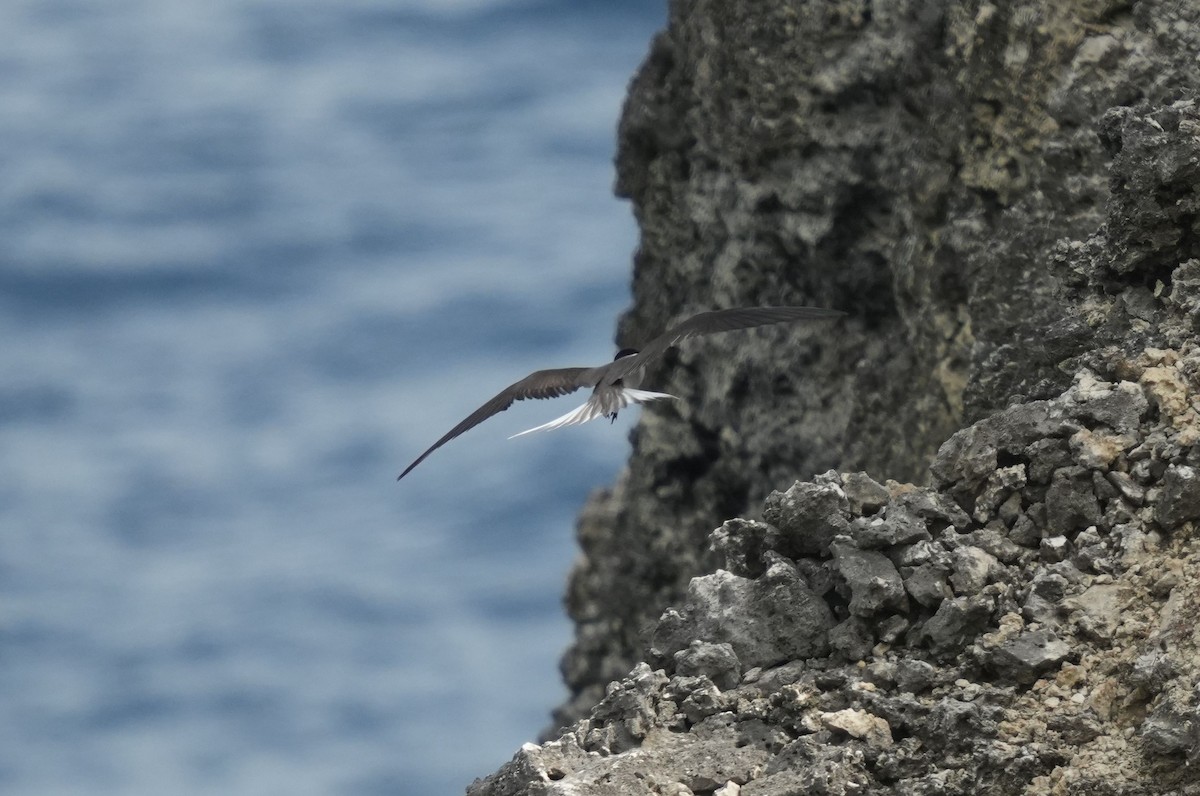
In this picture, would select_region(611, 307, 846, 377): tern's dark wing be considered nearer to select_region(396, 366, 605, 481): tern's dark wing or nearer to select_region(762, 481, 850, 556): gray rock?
select_region(396, 366, 605, 481): tern's dark wing

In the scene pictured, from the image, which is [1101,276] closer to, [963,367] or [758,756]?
[758,756]

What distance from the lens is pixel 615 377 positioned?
1567 cm

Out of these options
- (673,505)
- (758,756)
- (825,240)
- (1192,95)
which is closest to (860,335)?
(825,240)

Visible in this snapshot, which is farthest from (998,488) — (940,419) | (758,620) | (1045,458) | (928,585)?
(940,419)

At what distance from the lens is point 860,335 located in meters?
22.2

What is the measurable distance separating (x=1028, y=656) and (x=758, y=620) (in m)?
1.64

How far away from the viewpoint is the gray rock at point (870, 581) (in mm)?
11531

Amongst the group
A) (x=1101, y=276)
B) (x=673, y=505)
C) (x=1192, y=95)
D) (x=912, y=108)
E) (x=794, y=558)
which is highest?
(x=912, y=108)

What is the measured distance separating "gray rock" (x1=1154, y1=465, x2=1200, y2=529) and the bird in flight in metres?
3.24

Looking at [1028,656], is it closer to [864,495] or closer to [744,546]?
[864,495]

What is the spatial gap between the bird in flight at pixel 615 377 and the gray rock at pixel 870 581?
2610 millimetres

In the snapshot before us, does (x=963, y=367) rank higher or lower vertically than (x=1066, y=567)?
higher

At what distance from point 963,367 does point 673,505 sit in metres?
7.20

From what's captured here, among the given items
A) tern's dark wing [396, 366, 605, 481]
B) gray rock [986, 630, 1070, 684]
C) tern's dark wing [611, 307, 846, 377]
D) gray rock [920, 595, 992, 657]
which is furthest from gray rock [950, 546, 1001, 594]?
tern's dark wing [396, 366, 605, 481]
